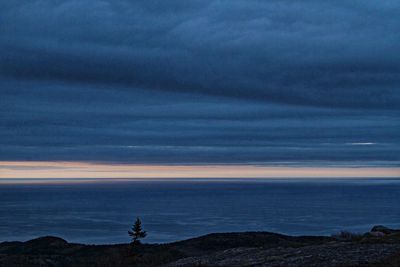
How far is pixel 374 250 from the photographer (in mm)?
23781

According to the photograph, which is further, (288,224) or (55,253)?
(288,224)

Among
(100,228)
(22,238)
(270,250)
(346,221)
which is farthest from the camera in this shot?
(346,221)

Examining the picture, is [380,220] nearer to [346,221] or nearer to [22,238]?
[346,221]

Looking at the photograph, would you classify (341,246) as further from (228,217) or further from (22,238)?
(228,217)

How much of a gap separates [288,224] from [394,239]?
10986 cm

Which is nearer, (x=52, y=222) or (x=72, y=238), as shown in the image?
(x=72, y=238)

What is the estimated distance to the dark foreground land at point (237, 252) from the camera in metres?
23.0

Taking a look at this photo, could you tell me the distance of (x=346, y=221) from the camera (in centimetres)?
14362

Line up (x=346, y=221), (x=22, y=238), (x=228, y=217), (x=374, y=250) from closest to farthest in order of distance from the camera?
1. (x=374, y=250)
2. (x=22, y=238)
3. (x=346, y=221)
4. (x=228, y=217)

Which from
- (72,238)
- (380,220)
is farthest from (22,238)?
Answer: (380,220)

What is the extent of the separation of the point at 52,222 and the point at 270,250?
126 m

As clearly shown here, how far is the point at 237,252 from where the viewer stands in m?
29.6

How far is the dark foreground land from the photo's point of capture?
23047 mm

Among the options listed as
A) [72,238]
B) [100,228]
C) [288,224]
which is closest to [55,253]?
[72,238]
